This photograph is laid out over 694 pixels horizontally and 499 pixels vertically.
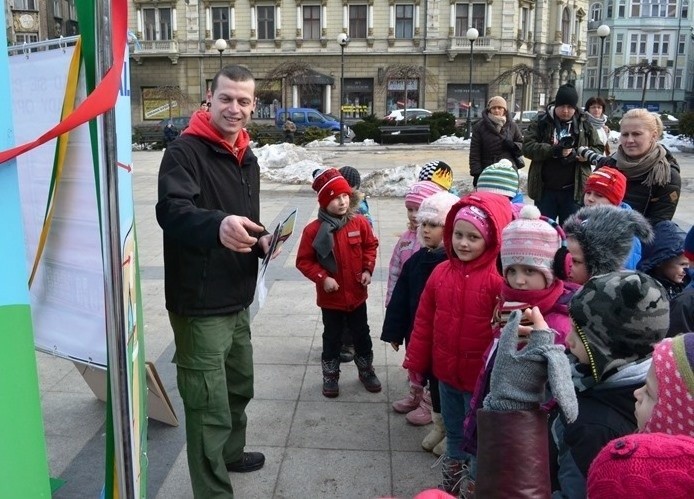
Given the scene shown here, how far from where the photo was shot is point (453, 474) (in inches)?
121

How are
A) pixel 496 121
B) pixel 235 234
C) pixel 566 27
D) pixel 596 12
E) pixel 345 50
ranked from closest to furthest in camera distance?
1. pixel 235 234
2. pixel 496 121
3. pixel 345 50
4. pixel 566 27
5. pixel 596 12

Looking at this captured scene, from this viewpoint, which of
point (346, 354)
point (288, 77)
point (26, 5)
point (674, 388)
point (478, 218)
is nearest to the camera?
point (674, 388)

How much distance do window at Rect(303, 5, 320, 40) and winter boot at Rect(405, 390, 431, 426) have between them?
43448 millimetres

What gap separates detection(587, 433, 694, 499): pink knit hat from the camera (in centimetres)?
107

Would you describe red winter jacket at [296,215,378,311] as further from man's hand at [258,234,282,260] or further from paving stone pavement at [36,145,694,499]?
man's hand at [258,234,282,260]

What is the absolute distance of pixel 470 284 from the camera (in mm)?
2926

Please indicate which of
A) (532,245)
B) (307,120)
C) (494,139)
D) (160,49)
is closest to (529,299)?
(532,245)

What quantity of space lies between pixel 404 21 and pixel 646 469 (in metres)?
45.8

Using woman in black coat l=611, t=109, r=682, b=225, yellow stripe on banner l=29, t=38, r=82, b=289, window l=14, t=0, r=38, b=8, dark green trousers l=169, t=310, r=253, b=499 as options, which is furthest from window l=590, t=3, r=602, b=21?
yellow stripe on banner l=29, t=38, r=82, b=289

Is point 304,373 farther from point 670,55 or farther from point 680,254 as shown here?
point 670,55

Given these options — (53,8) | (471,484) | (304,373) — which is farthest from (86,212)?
(53,8)

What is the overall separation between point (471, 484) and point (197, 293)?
4.67 ft

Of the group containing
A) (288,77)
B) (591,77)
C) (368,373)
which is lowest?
(368,373)

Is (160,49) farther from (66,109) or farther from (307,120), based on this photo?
(66,109)
